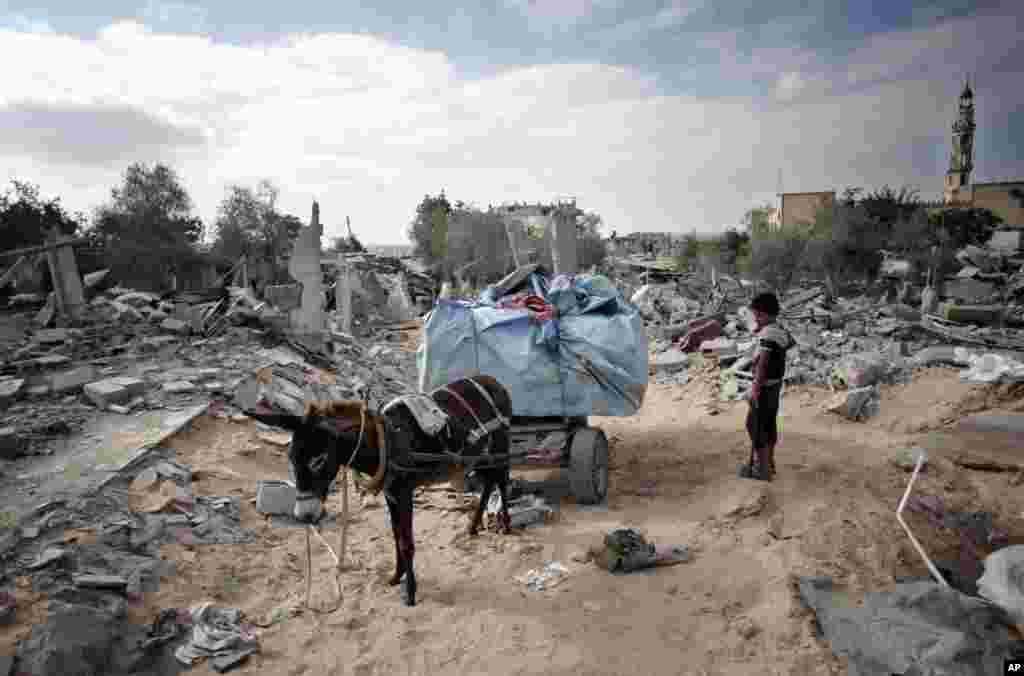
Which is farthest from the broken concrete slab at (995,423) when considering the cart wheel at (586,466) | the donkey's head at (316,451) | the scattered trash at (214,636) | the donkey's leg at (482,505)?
the scattered trash at (214,636)

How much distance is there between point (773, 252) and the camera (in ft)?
82.7

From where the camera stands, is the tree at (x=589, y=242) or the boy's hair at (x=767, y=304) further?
the tree at (x=589, y=242)

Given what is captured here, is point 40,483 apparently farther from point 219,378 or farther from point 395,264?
point 395,264

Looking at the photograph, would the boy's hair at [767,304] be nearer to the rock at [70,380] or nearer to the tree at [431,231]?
the rock at [70,380]

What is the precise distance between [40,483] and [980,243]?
38.1 metres

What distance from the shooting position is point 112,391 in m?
7.16

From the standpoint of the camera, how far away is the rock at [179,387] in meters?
7.79

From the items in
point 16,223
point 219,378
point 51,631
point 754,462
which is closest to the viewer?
point 51,631

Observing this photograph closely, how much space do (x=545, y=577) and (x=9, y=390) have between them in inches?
290

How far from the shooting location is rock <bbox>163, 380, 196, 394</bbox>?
7785 mm

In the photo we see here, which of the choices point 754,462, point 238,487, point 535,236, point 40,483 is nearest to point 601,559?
point 754,462

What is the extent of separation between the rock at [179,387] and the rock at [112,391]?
324mm

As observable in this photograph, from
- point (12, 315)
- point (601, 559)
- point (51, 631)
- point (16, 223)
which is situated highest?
point (16, 223)

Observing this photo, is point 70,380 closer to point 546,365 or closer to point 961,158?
point 546,365
